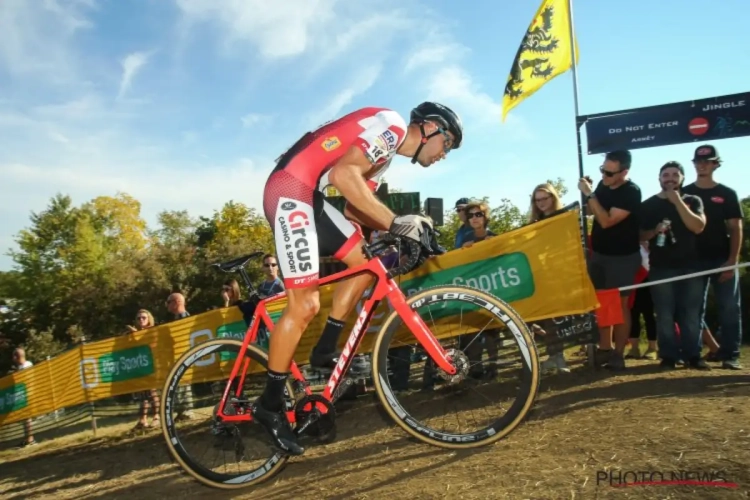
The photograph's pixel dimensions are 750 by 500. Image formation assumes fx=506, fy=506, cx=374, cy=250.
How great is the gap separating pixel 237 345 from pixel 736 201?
6176 millimetres

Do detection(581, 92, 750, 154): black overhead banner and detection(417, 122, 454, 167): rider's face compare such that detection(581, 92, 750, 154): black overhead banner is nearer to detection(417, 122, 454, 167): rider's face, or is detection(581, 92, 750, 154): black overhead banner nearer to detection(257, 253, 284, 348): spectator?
detection(417, 122, 454, 167): rider's face

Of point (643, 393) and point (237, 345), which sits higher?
point (237, 345)

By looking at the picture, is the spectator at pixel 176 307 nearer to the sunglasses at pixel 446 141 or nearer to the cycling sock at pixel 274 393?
the cycling sock at pixel 274 393

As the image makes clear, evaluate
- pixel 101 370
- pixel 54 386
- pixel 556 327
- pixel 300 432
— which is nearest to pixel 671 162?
pixel 556 327

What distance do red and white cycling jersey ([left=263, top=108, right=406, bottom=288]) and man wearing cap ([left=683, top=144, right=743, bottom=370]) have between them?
4.84 m

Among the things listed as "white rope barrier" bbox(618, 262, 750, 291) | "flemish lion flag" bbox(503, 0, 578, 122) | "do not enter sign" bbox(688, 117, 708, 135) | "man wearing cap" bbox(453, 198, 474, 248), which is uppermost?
"flemish lion flag" bbox(503, 0, 578, 122)

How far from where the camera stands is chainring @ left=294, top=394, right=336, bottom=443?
3.39 meters

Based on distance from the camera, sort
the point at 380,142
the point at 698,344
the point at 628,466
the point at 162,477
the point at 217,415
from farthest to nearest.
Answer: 1. the point at 698,344
2. the point at 162,477
3. the point at 217,415
4. the point at 380,142
5. the point at 628,466

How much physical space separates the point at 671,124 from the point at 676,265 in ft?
6.23

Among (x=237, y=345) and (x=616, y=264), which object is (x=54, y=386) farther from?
(x=616, y=264)

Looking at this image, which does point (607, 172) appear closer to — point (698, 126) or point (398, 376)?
point (698, 126)

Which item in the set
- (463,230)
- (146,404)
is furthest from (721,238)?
(146,404)

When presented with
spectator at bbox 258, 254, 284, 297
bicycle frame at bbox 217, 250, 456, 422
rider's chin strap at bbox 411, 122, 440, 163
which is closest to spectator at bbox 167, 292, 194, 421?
bicycle frame at bbox 217, 250, 456, 422

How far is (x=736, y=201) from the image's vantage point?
6.28 m
